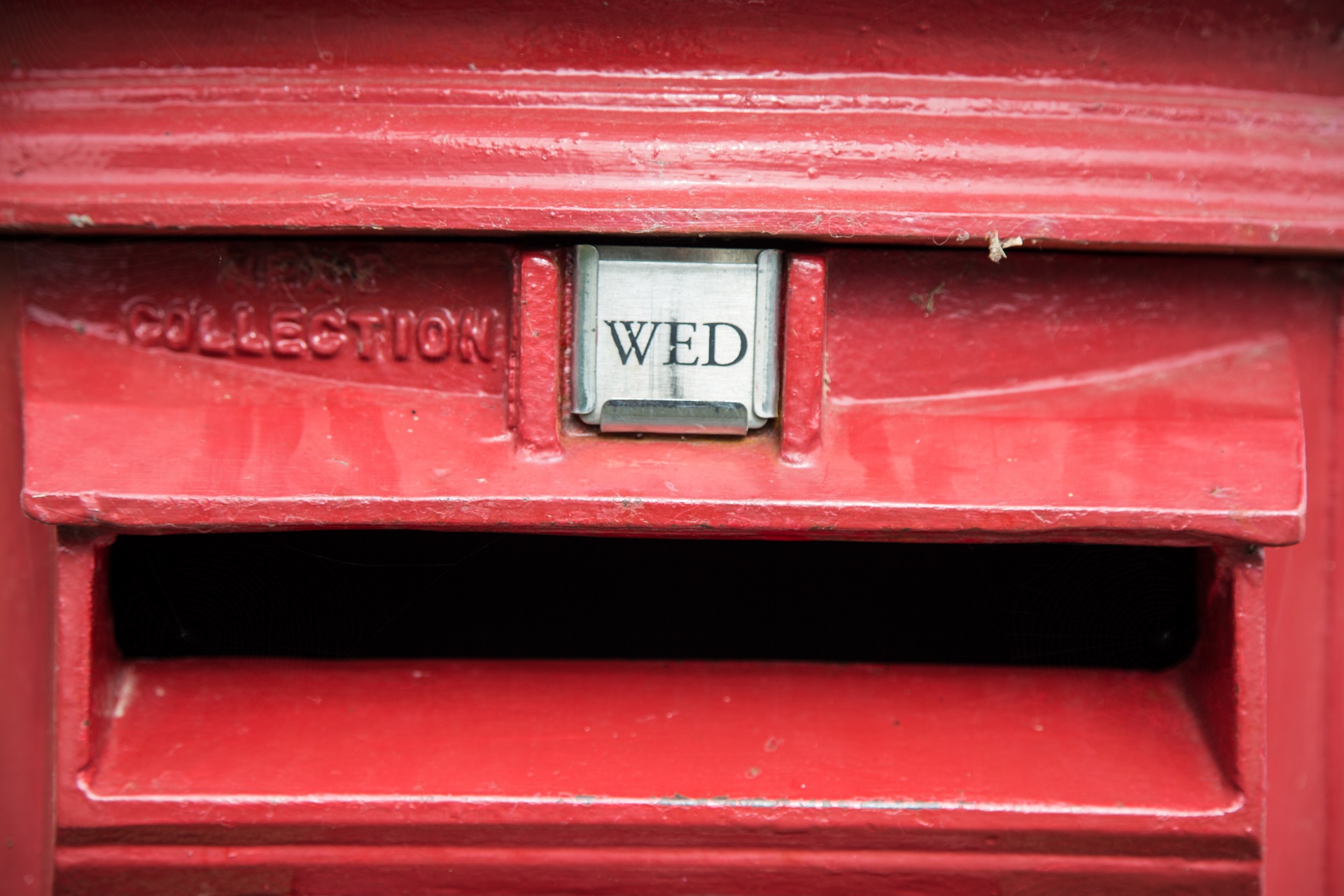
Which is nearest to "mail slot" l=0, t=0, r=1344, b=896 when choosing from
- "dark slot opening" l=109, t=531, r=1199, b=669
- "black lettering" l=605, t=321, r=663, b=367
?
"black lettering" l=605, t=321, r=663, b=367

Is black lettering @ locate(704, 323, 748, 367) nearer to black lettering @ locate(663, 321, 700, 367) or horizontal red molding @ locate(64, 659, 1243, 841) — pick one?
black lettering @ locate(663, 321, 700, 367)

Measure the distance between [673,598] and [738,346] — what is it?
48 centimetres

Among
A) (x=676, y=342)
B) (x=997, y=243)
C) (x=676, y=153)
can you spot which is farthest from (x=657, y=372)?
(x=997, y=243)

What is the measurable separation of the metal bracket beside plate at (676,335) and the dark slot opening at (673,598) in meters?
0.38

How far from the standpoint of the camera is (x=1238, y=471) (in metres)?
0.99

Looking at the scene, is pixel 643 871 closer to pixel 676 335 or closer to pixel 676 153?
pixel 676 335

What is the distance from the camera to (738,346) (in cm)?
99

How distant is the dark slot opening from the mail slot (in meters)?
0.12

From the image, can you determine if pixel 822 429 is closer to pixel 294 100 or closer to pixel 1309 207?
pixel 1309 207

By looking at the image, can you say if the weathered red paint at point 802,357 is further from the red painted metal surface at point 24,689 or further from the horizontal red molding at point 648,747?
the red painted metal surface at point 24,689

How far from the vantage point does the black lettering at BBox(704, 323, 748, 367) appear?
3.24 feet

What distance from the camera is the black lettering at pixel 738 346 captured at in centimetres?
99

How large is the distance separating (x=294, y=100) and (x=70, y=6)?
290 mm

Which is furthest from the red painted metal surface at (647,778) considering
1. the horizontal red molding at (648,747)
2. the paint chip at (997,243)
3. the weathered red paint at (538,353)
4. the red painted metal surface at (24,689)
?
the paint chip at (997,243)
